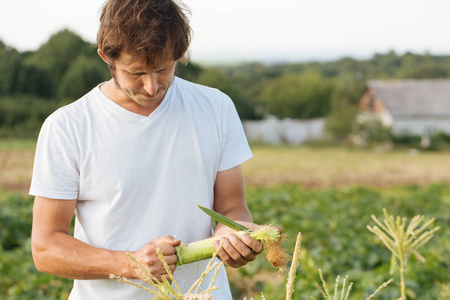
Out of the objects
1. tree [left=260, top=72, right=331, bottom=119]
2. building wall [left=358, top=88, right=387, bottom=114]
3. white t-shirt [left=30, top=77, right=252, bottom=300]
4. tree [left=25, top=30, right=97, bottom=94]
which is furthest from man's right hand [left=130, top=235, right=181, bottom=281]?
tree [left=260, top=72, right=331, bottom=119]

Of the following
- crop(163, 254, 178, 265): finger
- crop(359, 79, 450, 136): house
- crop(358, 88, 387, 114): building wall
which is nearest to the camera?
crop(163, 254, 178, 265): finger

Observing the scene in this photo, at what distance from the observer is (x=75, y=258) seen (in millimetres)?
1606

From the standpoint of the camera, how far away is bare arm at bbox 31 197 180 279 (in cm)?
157

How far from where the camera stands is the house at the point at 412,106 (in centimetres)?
3556

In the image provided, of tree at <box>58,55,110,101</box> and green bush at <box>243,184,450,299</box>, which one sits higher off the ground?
green bush at <box>243,184,450,299</box>

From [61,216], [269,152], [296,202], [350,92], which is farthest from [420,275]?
[350,92]

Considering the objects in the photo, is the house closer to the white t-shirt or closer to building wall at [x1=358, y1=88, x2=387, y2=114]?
building wall at [x1=358, y1=88, x2=387, y2=114]

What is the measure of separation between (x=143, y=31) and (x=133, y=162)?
455 mm

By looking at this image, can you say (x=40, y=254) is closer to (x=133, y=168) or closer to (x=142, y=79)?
(x=133, y=168)

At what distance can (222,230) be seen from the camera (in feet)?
5.67

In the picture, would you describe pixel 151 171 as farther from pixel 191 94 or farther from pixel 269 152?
pixel 269 152

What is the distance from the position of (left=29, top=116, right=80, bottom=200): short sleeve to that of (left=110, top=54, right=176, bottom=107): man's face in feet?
0.82

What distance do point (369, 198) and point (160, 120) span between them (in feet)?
36.5

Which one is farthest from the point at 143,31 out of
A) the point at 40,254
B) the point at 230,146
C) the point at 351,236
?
the point at 351,236
